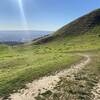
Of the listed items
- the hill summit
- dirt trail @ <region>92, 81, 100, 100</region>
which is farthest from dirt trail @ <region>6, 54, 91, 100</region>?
the hill summit

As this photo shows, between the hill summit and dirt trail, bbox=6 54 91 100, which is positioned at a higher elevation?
the hill summit

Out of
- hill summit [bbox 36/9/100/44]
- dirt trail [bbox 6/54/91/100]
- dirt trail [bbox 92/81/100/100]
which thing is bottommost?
dirt trail [bbox 92/81/100/100]

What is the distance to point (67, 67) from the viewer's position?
38812mm

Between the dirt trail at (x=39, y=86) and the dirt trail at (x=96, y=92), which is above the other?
the dirt trail at (x=39, y=86)

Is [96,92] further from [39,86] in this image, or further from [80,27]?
[80,27]

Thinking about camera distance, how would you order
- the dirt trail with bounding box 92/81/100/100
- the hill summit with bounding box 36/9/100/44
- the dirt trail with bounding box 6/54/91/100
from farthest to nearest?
the hill summit with bounding box 36/9/100/44, the dirt trail with bounding box 6/54/91/100, the dirt trail with bounding box 92/81/100/100

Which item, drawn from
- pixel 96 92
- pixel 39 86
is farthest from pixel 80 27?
pixel 96 92

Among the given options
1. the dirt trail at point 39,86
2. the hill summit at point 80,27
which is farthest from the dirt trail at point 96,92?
the hill summit at point 80,27

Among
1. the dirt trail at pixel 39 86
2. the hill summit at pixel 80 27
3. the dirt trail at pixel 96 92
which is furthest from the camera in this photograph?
the hill summit at pixel 80 27

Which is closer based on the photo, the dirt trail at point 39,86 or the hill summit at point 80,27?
the dirt trail at point 39,86

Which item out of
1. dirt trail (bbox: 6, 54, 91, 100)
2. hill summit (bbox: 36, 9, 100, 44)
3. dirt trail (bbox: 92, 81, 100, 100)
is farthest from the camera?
hill summit (bbox: 36, 9, 100, 44)

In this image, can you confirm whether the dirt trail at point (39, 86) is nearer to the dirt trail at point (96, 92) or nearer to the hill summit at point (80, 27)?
the dirt trail at point (96, 92)

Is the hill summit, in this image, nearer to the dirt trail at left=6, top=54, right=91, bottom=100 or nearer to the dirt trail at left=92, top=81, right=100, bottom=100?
the dirt trail at left=6, top=54, right=91, bottom=100

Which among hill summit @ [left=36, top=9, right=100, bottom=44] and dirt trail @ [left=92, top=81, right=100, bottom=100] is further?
hill summit @ [left=36, top=9, right=100, bottom=44]
